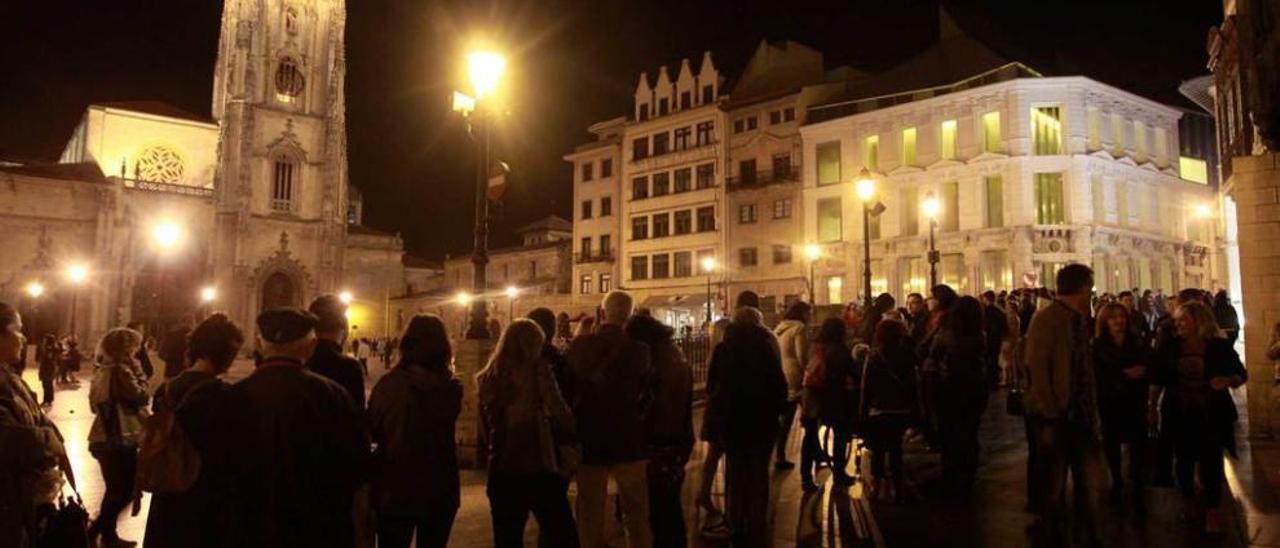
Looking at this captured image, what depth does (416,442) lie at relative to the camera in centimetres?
416

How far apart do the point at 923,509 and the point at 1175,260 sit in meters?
38.7

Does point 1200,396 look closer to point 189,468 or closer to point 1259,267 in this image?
point 1259,267

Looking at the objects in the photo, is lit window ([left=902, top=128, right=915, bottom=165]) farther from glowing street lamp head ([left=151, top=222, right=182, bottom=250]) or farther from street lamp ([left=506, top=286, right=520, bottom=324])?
glowing street lamp head ([left=151, top=222, right=182, bottom=250])

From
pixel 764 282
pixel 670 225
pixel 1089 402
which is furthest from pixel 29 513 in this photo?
pixel 670 225

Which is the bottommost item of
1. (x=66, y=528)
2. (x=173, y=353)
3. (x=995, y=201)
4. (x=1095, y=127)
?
Result: (x=66, y=528)

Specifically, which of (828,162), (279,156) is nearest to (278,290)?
(279,156)

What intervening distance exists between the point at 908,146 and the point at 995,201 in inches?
202

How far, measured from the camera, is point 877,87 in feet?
133

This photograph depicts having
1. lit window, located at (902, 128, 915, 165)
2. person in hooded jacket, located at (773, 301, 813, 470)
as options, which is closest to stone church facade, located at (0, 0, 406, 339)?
lit window, located at (902, 128, 915, 165)

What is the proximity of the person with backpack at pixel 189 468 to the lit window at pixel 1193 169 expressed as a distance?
46.5 meters

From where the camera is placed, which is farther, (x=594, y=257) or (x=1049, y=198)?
(x=594, y=257)

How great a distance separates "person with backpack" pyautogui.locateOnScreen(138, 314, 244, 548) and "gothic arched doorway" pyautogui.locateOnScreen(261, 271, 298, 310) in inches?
1932

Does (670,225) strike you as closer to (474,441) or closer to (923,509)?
(474,441)

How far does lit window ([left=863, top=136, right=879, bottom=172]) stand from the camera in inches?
1539
